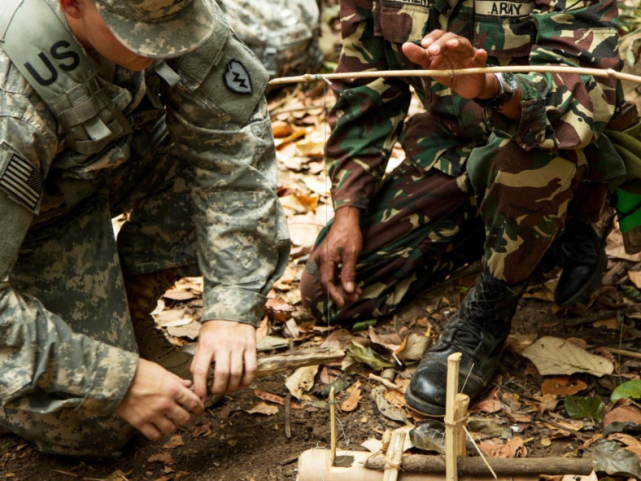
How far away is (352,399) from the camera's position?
2.87 meters

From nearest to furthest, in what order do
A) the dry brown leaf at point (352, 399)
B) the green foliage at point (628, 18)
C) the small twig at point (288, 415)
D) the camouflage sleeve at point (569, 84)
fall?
1. the camouflage sleeve at point (569, 84)
2. the small twig at point (288, 415)
3. the dry brown leaf at point (352, 399)
4. the green foliage at point (628, 18)

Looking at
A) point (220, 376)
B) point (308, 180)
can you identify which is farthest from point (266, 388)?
point (308, 180)

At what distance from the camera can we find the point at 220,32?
244cm

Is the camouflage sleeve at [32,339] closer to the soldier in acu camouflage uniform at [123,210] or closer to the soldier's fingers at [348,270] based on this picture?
the soldier in acu camouflage uniform at [123,210]

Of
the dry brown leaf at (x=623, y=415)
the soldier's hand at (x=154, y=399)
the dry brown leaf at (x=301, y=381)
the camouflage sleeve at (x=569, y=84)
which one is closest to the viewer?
the soldier's hand at (x=154, y=399)

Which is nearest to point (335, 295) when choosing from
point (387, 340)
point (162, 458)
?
point (387, 340)

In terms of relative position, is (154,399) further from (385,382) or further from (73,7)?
(73,7)

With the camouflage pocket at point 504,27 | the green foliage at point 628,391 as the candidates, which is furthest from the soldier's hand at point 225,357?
the camouflage pocket at point 504,27

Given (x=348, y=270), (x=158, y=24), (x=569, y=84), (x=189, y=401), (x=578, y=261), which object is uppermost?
(x=158, y=24)

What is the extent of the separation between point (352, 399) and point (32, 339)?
1159 mm

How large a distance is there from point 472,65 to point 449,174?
1.21 metres

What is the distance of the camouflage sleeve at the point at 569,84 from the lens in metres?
2.39

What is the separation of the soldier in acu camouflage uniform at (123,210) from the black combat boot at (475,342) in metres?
0.63

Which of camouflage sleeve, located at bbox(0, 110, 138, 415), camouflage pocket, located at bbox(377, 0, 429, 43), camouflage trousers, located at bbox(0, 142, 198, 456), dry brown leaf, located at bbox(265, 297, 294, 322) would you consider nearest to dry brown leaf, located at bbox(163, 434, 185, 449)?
camouflage trousers, located at bbox(0, 142, 198, 456)
